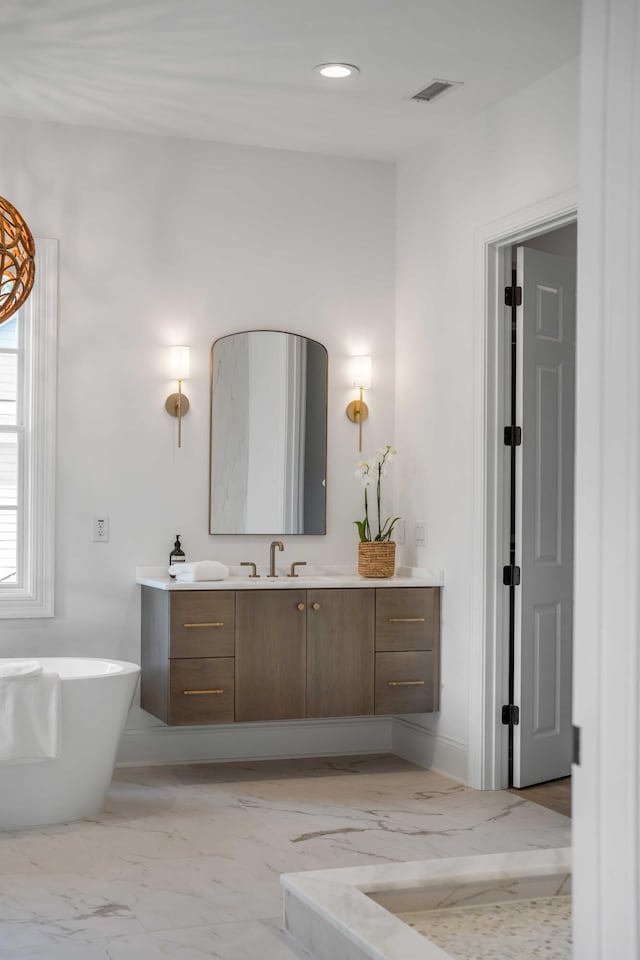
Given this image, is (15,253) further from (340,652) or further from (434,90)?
(340,652)

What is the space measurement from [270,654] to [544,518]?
51.3 inches

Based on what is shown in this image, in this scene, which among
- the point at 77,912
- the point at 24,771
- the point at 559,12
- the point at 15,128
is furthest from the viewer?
the point at 15,128

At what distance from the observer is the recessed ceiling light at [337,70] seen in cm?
404

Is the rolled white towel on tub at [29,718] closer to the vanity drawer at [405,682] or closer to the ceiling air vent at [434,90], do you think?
the vanity drawer at [405,682]

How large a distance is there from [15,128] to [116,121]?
1.44 ft

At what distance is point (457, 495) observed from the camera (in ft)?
15.3

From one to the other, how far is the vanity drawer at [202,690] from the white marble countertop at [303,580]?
1.03ft

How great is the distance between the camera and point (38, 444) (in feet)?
15.4

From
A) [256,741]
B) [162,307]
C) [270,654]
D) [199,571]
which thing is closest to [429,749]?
[256,741]

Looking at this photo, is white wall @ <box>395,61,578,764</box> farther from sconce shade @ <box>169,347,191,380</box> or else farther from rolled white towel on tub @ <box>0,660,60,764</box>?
rolled white towel on tub @ <box>0,660,60,764</box>

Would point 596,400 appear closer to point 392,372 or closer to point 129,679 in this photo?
point 129,679

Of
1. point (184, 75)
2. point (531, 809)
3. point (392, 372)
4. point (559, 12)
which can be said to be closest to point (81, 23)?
point (184, 75)

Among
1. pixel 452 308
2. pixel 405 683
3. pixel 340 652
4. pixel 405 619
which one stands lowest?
pixel 405 683

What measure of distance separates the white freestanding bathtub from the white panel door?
1660 millimetres
